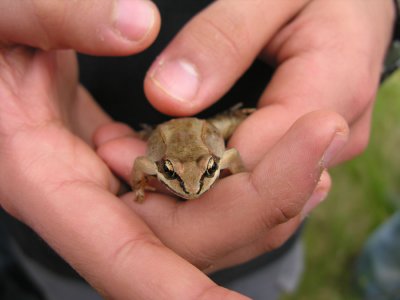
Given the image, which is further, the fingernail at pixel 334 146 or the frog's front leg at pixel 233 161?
the frog's front leg at pixel 233 161

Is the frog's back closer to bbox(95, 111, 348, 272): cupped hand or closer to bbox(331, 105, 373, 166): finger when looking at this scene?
bbox(95, 111, 348, 272): cupped hand

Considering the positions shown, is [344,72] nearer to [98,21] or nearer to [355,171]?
[98,21]

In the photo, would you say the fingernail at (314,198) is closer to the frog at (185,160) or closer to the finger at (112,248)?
the frog at (185,160)

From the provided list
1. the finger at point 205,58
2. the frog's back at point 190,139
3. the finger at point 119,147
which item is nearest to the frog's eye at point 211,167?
the frog's back at point 190,139

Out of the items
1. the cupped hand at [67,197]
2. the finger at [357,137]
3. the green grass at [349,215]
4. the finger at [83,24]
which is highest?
the finger at [83,24]

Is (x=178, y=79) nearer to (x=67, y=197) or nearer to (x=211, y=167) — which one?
(x=211, y=167)

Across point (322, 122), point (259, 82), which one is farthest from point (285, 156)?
point (259, 82)
